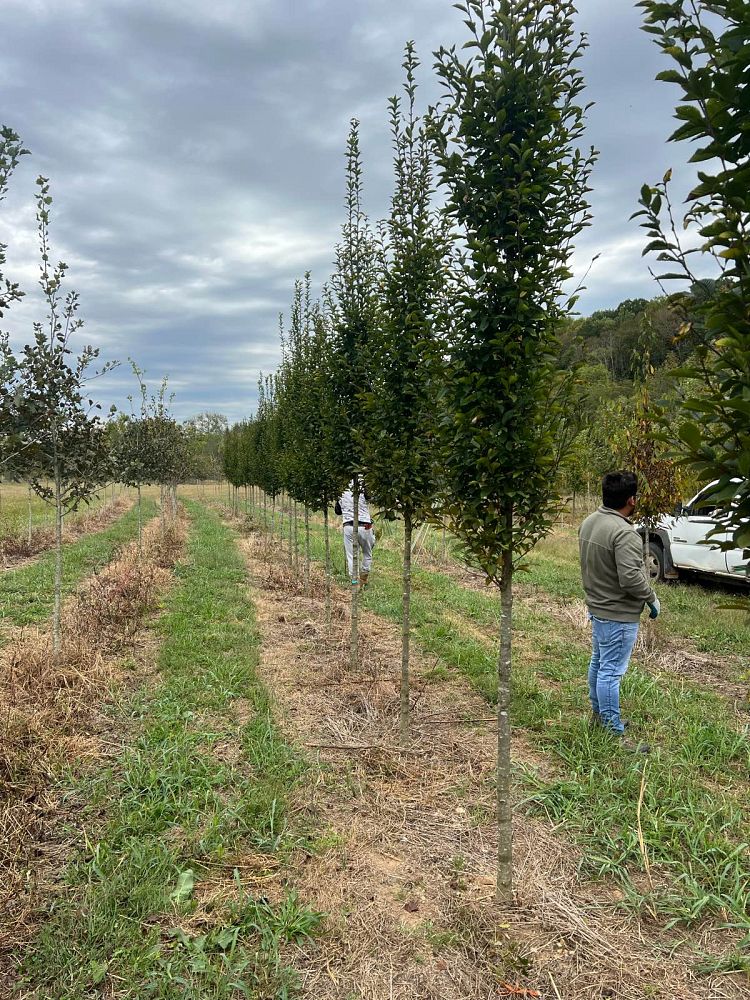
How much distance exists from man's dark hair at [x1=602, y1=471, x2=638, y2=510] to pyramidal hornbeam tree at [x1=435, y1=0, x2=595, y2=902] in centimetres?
190

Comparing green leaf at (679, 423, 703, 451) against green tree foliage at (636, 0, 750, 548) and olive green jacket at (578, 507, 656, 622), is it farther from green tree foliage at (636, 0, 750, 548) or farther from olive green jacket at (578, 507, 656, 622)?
olive green jacket at (578, 507, 656, 622)

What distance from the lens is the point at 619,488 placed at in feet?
16.6

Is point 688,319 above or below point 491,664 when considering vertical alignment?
above

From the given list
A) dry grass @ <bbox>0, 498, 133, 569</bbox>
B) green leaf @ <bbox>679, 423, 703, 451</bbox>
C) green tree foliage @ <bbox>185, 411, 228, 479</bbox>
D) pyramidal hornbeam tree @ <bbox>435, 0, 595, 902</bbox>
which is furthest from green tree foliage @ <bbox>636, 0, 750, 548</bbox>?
green tree foliage @ <bbox>185, 411, 228, 479</bbox>

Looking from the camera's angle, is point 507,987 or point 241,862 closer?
point 507,987

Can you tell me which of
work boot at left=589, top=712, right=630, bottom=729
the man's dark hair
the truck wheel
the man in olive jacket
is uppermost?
the man's dark hair

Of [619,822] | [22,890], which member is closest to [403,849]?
[619,822]

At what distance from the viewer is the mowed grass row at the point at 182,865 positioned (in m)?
2.79

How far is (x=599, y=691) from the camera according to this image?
517 cm

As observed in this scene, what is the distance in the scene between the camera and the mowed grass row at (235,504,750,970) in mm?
3439

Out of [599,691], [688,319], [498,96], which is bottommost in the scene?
[599,691]

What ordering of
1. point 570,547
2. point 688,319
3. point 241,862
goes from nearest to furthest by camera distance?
point 688,319 < point 241,862 < point 570,547

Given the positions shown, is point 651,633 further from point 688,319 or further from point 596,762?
point 688,319

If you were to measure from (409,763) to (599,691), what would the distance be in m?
1.84
